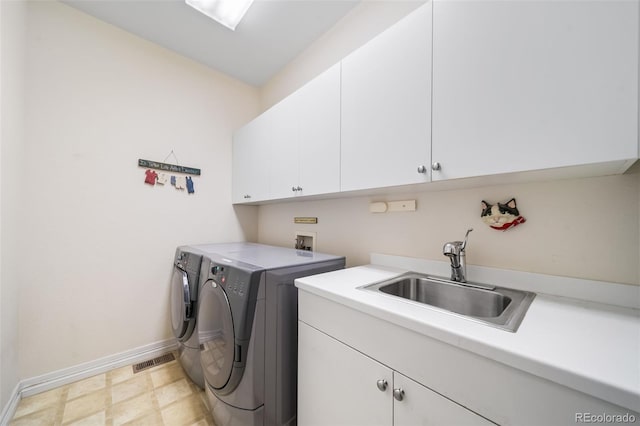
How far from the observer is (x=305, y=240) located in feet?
6.87

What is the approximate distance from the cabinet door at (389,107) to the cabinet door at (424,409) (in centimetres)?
77

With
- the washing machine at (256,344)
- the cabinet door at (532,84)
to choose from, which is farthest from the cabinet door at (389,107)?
the washing machine at (256,344)

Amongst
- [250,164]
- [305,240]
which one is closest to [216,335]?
[305,240]

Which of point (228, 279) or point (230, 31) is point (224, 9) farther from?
point (228, 279)

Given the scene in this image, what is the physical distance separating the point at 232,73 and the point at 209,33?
55 cm

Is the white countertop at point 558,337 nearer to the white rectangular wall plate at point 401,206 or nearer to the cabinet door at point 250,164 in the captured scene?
the white rectangular wall plate at point 401,206

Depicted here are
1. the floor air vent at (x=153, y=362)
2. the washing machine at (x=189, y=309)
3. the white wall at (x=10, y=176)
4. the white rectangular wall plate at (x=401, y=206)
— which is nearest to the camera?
the white wall at (x=10, y=176)

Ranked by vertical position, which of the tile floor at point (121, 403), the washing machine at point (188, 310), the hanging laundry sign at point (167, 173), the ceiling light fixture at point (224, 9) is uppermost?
the ceiling light fixture at point (224, 9)

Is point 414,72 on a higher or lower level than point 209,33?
lower

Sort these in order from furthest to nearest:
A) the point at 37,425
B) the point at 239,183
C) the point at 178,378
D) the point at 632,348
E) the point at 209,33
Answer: the point at 239,183 → the point at 209,33 → the point at 178,378 → the point at 37,425 → the point at 632,348

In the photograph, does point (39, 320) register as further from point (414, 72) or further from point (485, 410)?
point (414, 72)

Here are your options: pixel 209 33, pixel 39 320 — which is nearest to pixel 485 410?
pixel 39 320

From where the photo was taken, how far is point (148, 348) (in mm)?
1980

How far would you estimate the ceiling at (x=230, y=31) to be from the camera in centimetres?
167
